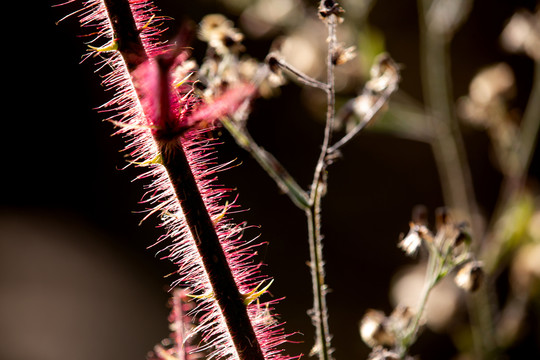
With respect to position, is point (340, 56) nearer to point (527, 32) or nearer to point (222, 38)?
point (222, 38)

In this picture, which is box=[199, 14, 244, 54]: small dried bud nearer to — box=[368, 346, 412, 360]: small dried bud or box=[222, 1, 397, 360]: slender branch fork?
box=[222, 1, 397, 360]: slender branch fork

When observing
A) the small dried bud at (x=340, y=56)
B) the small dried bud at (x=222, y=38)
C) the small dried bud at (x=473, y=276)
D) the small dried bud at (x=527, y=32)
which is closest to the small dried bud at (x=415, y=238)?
the small dried bud at (x=473, y=276)

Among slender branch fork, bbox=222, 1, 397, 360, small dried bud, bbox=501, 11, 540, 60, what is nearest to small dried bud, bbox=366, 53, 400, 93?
slender branch fork, bbox=222, 1, 397, 360

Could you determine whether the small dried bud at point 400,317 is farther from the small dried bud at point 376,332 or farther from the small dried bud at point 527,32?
the small dried bud at point 527,32

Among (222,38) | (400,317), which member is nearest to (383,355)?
(400,317)

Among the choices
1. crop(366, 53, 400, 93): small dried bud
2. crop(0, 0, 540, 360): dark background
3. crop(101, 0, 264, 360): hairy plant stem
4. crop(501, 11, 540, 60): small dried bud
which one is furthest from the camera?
crop(0, 0, 540, 360): dark background
